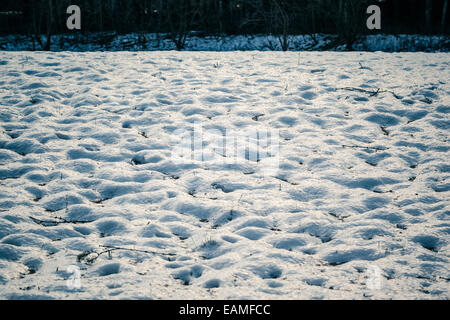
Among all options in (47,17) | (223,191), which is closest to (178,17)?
(47,17)

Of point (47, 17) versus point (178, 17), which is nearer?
point (47, 17)

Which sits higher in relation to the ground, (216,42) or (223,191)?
(216,42)

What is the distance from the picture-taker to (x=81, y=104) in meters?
6.21

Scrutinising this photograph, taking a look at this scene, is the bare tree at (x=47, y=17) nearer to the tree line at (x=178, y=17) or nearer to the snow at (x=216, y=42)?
the snow at (x=216, y=42)

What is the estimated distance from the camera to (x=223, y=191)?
3.98m

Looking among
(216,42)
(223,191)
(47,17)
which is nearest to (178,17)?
(216,42)

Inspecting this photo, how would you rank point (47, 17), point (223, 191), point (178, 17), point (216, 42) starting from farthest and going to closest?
point (178, 17) < point (216, 42) < point (47, 17) < point (223, 191)

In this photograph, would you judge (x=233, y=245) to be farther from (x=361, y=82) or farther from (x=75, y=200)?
(x=361, y=82)

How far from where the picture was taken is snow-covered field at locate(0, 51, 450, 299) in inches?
108

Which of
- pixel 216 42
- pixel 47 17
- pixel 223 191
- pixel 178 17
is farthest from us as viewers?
pixel 178 17

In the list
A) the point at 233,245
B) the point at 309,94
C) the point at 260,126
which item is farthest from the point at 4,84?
the point at 233,245

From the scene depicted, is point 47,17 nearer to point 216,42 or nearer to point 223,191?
point 216,42

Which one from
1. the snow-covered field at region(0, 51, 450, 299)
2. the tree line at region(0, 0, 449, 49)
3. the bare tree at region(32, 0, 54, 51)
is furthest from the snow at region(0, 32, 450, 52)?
the snow-covered field at region(0, 51, 450, 299)

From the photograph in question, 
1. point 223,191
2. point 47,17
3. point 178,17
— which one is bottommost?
point 223,191
